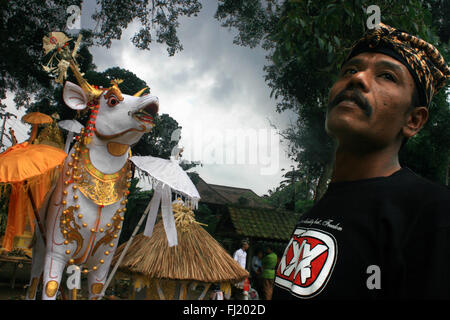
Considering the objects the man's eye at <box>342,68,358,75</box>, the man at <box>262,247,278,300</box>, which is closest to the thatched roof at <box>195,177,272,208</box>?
the man at <box>262,247,278,300</box>

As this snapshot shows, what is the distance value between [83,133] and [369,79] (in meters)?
2.97

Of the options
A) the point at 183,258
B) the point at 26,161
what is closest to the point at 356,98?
the point at 26,161

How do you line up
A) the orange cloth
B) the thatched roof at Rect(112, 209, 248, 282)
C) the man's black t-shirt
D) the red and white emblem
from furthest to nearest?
the thatched roof at Rect(112, 209, 248, 282) < the orange cloth < the red and white emblem < the man's black t-shirt

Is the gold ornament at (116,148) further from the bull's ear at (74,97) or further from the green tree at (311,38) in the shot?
the green tree at (311,38)

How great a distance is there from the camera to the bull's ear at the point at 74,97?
354 centimetres

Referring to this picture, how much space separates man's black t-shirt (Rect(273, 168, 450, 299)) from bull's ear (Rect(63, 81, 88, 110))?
9.92 ft

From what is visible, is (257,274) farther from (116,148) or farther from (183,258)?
(116,148)

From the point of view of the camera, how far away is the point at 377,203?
999 millimetres

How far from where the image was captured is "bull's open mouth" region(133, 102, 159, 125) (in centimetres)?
338

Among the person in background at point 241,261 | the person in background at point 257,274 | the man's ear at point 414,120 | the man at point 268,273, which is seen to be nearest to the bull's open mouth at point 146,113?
the man's ear at point 414,120

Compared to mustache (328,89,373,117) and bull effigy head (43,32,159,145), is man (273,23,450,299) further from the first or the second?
bull effigy head (43,32,159,145)
